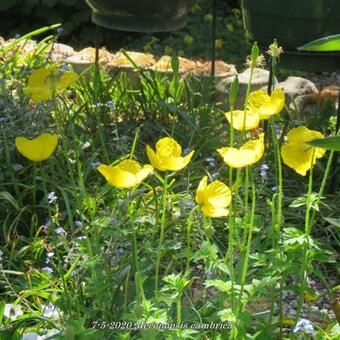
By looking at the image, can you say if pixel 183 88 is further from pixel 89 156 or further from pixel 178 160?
pixel 178 160

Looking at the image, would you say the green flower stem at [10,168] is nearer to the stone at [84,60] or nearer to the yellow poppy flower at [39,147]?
the yellow poppy flower at [39,147]

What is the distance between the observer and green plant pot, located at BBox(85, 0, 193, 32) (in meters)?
3.80

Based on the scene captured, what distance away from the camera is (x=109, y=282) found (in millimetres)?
2076

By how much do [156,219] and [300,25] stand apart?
1.41 meters

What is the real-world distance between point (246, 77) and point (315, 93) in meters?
0.38

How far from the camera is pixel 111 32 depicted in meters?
6.66

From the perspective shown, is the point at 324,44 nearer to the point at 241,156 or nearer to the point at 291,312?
the point at 241,156

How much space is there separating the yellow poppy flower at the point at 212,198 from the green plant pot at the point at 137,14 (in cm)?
211

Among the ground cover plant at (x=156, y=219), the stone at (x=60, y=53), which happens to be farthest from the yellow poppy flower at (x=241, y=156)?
the stone at (x=60, y=53)

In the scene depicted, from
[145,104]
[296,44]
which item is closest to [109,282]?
[296,44]

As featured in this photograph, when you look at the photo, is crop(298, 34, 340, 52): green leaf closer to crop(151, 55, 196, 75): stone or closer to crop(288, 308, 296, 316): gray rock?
crop(288, 308, 296, 316): gray rock

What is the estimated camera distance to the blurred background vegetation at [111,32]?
21.2 feet

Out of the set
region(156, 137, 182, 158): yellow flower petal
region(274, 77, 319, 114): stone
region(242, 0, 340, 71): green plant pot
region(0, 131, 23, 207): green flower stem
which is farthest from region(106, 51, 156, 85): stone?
region(156, 137, 182, 158): yellow flower petal

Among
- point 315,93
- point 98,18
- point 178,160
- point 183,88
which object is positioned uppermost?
point 178,160
